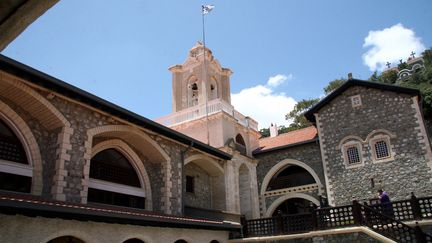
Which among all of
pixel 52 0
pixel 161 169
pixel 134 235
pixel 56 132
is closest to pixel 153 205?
pixel 161 169

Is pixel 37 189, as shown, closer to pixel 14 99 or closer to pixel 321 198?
pixel 14 99

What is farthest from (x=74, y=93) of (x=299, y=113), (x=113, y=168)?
(x=299, y=113)

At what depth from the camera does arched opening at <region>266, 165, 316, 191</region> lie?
19344 mm

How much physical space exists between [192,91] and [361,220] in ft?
41.2

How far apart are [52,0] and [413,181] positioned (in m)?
16.9

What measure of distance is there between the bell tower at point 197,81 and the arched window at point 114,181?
884cm

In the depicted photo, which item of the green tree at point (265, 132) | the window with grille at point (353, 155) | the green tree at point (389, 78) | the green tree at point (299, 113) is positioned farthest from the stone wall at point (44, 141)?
the green tree at point (389, 78)

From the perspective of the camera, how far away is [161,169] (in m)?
13.8

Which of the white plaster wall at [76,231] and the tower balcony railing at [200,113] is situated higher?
the tower balcony railing at [200,113]

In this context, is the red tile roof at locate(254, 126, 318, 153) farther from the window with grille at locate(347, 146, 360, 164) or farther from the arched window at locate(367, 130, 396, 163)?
the arched window at locate(367, 130, 396, 163)

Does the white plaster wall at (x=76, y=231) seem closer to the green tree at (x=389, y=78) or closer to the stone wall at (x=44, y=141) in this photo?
the stone wall at (x=44, y=141)

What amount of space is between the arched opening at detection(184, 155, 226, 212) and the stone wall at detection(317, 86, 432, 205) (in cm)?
507

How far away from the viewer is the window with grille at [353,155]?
56.5 ft

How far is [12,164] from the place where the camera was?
9375 mm
